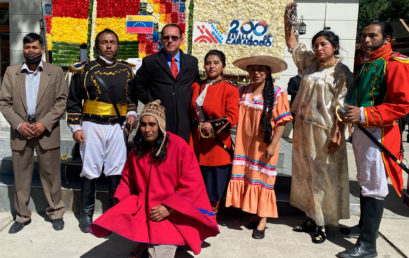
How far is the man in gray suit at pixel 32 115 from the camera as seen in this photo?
10.6ft

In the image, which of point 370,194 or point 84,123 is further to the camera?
point 84,123

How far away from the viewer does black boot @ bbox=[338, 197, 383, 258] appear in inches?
115

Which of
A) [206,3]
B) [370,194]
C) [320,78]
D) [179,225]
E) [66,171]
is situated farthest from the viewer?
[206,3]

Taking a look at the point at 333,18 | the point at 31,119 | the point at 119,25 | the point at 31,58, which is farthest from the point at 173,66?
the point at 333,18

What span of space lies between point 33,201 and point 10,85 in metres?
1.32

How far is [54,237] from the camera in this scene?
10.7 feet

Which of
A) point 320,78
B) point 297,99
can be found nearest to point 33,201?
point 297,99

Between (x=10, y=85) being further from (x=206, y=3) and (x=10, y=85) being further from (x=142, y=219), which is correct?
(x=206, y=3)

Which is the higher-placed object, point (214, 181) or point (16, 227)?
point (214, 181)

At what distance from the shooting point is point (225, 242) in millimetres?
3258

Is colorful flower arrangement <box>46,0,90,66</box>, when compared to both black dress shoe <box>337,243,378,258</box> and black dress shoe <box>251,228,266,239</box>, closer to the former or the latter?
black dress shoe <box>251,228,266,239</box>

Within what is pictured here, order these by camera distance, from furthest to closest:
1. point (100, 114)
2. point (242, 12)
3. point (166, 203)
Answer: point (242, 12) → point (100, 114) → point (166, 203)

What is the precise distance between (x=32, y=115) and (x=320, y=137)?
2.65 m

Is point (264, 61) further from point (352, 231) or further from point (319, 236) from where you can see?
point (352, 231)
